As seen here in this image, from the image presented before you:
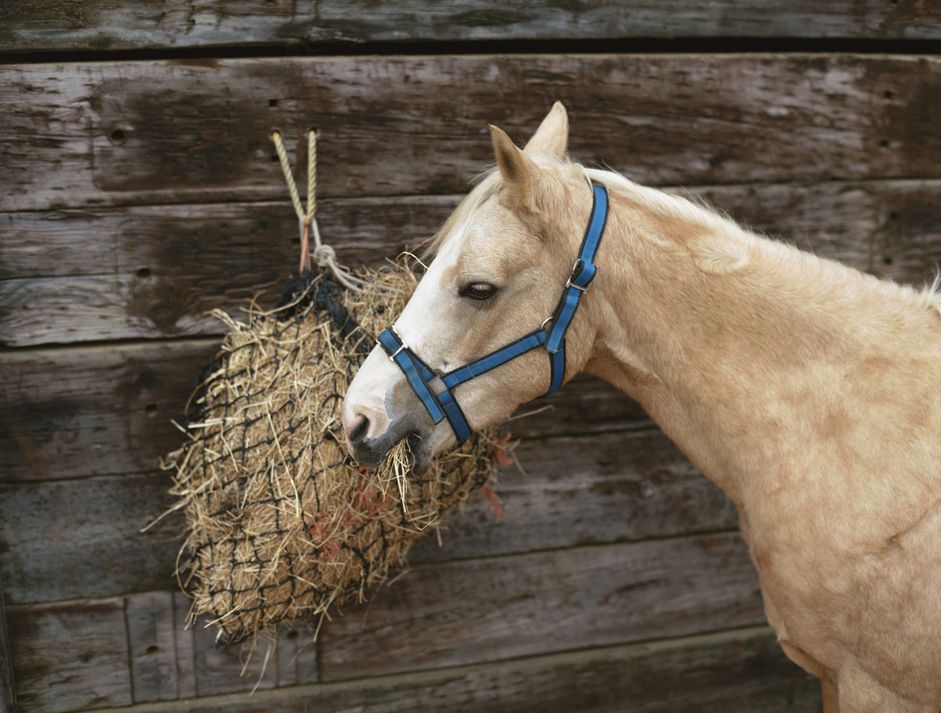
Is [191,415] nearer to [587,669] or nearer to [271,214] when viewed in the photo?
[271,214]

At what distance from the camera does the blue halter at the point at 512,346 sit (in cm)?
179

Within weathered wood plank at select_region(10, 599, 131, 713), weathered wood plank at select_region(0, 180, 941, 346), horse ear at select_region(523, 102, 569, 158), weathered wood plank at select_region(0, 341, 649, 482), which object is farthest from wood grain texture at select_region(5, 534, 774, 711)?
horse ear at select_region(523, 102, 569, 158)

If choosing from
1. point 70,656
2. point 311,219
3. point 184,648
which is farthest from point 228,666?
point 311,219

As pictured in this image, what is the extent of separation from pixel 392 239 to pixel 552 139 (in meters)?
0.68

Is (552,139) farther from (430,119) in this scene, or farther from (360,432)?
(360,432)

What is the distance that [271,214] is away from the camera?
2.38m

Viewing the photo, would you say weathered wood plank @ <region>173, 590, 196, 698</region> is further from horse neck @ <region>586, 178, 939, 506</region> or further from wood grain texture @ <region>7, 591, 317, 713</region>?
horse neck @ <region>586, 178, 939, 506</region>

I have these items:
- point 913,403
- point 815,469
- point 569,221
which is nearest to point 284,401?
point 569,221

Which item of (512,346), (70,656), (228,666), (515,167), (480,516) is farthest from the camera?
(480,516)

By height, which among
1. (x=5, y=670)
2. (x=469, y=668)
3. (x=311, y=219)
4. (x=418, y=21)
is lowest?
(x=469, y=668)

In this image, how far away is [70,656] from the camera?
8.27 feet

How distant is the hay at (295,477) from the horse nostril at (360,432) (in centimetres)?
15

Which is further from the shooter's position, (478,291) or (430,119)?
(430,119)

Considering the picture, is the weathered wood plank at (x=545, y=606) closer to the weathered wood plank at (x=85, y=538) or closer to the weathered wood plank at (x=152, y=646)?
the weathered wood plank at (x=152, y=646)
